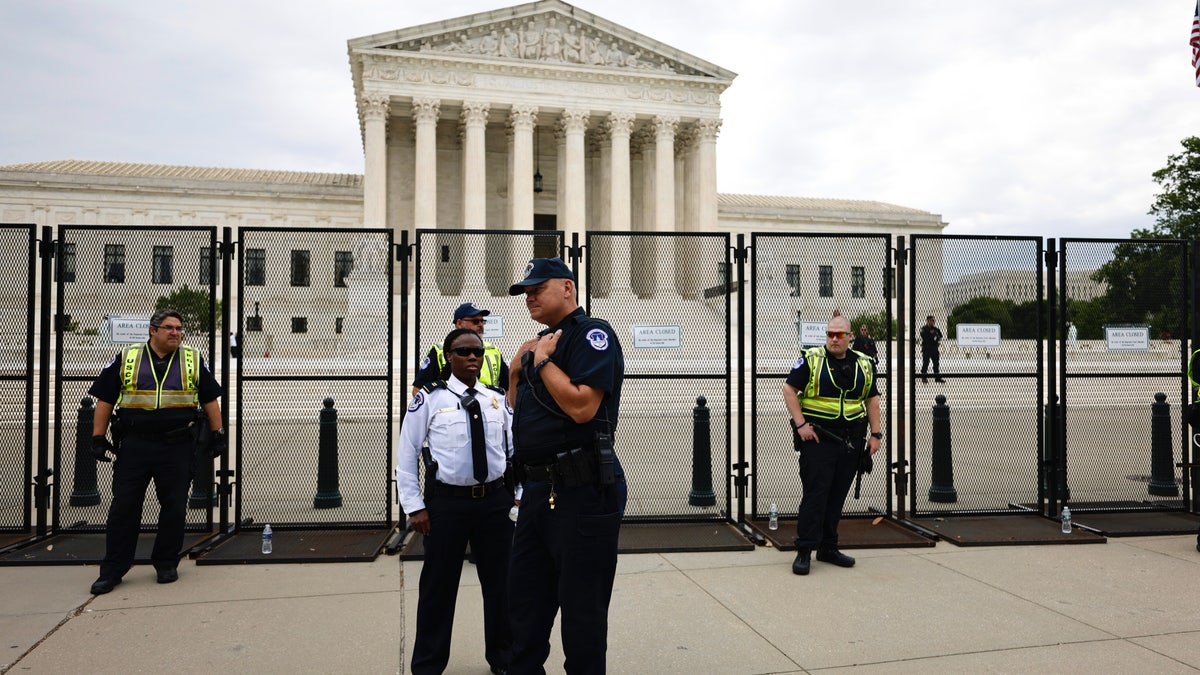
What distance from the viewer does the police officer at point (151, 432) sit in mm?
6168

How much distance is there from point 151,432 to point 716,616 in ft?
14.6

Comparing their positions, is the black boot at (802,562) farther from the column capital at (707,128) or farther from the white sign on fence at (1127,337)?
the column capital at (707,128)

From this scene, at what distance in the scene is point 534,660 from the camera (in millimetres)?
3680

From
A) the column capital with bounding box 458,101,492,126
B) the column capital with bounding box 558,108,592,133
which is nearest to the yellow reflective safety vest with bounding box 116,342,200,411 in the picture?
the column capital with bounding box 458,101,492,126

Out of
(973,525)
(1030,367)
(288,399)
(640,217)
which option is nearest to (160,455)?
(973,525)

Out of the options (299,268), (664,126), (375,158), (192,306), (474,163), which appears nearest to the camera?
(299,268)

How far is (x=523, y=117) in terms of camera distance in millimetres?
44906

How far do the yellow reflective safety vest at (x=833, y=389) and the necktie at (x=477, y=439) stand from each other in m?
3.30

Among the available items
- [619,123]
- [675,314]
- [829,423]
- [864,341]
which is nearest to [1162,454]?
[864,341]

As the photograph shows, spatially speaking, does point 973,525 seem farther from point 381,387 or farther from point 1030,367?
point 381,387

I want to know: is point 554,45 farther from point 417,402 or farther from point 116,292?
point 417,402

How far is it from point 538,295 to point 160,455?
4.19m

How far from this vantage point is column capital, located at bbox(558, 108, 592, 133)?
4572cm

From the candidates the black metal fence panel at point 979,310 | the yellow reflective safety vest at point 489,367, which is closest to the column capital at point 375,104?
the black metal fence panel at point 979,310
